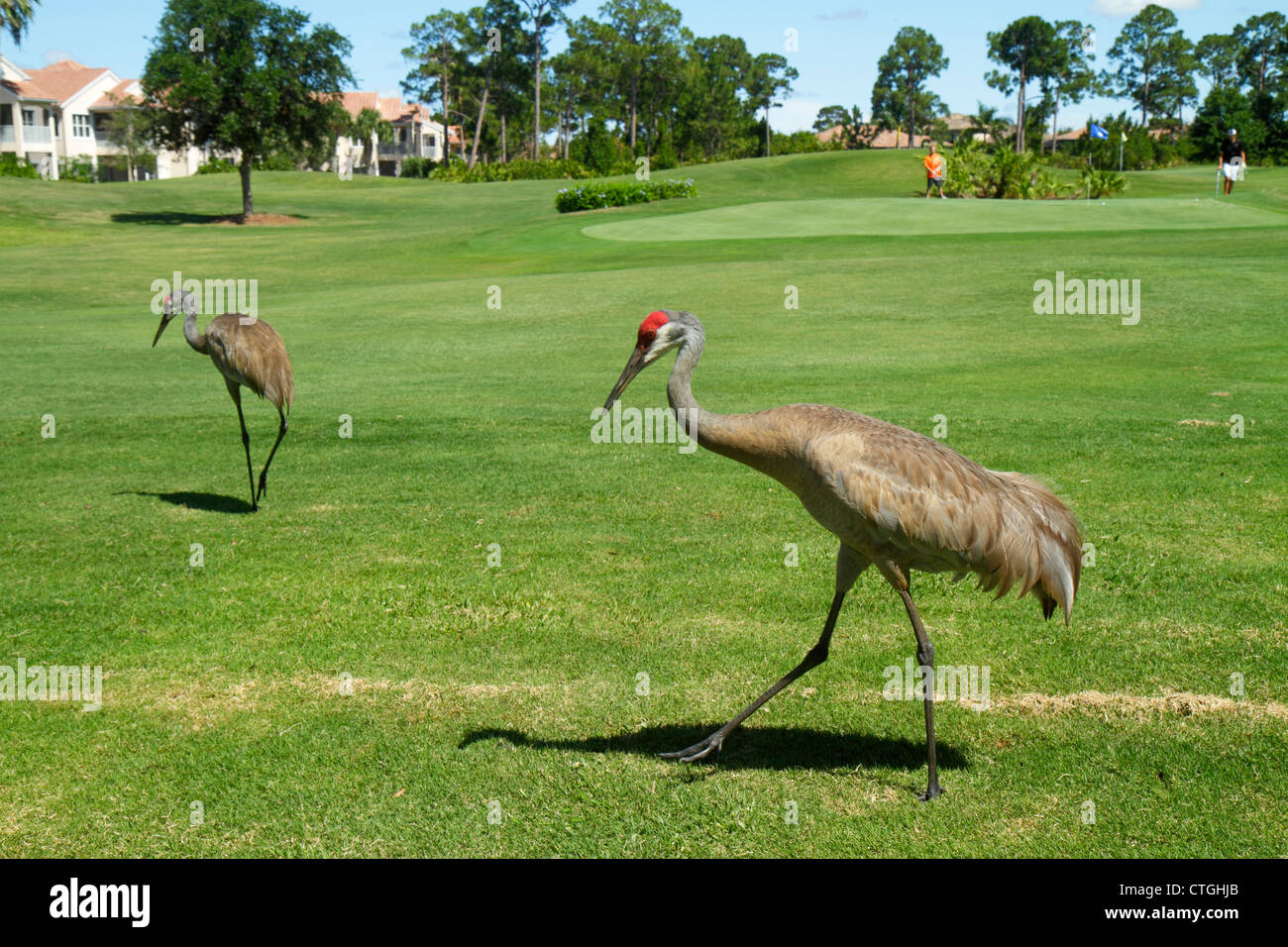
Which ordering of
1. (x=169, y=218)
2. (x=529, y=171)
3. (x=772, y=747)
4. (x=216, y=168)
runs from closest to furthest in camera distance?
(x=772, y=747)
(x=169, y=218)
(x=529, y=171)
(x=216, y=168)

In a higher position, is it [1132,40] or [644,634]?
[1132,40]

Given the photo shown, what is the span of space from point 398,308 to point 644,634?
2171 centimetres

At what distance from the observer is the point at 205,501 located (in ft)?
41.0

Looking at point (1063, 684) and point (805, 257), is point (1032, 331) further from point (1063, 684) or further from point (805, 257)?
point (1063, 684)

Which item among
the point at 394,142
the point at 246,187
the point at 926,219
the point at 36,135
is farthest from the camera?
the point at 394,142

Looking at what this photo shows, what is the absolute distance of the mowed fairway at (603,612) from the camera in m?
5.93

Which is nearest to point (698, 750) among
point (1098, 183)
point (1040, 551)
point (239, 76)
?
point (1040, 551)

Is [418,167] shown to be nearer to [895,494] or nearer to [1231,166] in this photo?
[1231,166]

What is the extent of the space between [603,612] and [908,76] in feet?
490

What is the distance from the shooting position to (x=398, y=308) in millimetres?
28203

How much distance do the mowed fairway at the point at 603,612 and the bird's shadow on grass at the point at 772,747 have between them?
0.09 feet

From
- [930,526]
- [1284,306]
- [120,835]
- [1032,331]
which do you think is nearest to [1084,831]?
[930,526]

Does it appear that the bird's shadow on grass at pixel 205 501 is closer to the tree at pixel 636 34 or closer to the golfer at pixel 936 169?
the golfer at pixel 936 169

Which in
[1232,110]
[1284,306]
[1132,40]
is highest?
[1132,40]
